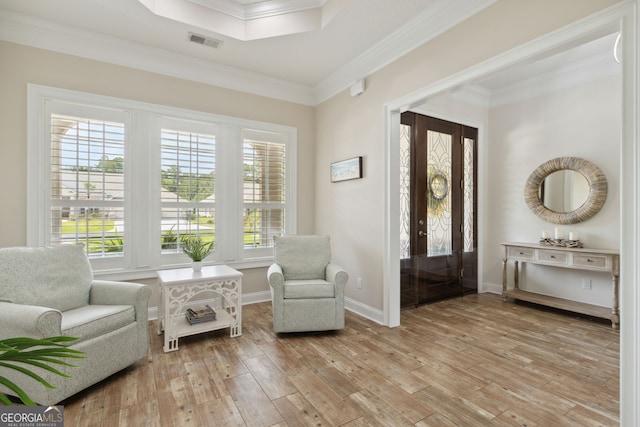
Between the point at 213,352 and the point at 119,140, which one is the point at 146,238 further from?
the point at 213,352

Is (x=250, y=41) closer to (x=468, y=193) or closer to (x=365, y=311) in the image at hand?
(x=365, y=311)

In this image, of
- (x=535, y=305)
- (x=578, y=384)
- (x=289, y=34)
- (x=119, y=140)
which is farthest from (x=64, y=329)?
(x=535, y=305)

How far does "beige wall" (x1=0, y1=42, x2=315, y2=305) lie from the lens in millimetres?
2842

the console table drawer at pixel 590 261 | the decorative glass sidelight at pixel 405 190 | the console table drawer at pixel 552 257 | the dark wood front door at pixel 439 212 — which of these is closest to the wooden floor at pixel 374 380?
the console table drawer at pixel 590 261

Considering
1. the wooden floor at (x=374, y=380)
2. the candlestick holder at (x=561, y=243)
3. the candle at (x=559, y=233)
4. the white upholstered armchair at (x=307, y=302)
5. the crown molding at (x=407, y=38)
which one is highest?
the crown molding at (x=407, y=38)

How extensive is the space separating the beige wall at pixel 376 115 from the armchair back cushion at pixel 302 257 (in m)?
0.50

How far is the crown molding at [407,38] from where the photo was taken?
251cm

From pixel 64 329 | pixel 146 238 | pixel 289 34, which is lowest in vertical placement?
pixel 64 329

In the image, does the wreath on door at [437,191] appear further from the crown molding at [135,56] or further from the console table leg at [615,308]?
the crown molding at [135,56]

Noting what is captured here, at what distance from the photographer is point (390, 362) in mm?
2553

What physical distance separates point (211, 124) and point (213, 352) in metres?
2.55

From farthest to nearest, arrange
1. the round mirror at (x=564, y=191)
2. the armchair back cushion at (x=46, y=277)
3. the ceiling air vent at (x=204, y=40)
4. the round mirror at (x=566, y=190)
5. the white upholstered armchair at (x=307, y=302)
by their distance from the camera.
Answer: the round mirror at (x=564, y=191) < the round mirror at (x=566, y=190) < the ceiling air vent at (x=204, y=40) < the white upholstered armchair at (x=307, y=302) < the armchair back cushion at (x=46, y=277)

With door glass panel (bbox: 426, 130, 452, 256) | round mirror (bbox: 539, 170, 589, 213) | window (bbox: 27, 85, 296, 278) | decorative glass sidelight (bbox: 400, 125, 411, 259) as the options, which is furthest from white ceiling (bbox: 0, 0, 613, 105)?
round mirror (bbox: 539, 170, 589, 213)

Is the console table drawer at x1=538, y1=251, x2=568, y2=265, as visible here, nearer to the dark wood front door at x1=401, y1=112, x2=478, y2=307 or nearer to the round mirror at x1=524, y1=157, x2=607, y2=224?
the round mirror at x1=524, y1=157, x2=607, y2=224
